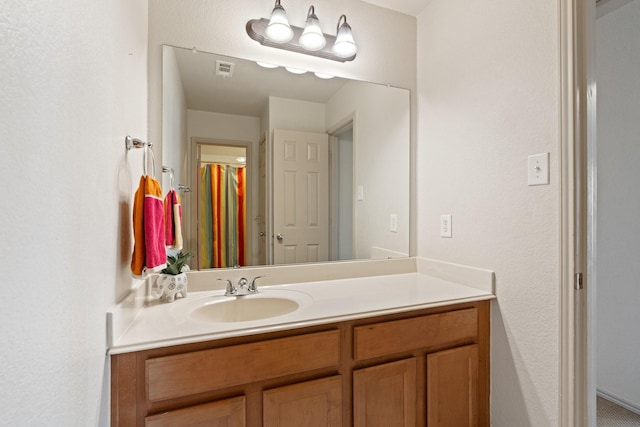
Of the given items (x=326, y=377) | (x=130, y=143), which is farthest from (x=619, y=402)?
(x=130, y=143)

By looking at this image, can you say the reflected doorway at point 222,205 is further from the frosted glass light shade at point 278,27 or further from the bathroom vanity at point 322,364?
the frosted glass light shade at point 278,27

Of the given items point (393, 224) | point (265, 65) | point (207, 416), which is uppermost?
point (265, 65)

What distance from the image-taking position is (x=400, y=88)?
1914mm

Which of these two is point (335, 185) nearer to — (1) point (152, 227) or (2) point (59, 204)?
(1) point (152, 227)

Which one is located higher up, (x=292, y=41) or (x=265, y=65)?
(x=292, y=41)

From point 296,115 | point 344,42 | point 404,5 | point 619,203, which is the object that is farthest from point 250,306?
point 619,203

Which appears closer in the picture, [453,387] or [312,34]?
[453,387]

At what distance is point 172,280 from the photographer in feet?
4.27

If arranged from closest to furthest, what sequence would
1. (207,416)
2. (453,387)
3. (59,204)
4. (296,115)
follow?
1. (59,204)
2. (207,416)
3. (453,387)
4. (296,115)

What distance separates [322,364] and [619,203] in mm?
2058

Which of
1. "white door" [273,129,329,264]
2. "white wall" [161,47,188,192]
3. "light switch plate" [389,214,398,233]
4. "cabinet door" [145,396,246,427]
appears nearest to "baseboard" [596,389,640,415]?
"light switch plate" [389,214,398,233]

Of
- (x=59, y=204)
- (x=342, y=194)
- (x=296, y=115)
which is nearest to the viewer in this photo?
(x=59, y=204)

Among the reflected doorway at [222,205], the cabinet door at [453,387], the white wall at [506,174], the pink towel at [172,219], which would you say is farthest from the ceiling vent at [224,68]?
the cabinet door at [453,387]

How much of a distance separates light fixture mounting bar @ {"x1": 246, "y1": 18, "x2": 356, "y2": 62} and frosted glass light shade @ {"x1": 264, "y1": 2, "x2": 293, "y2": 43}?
3 cm
